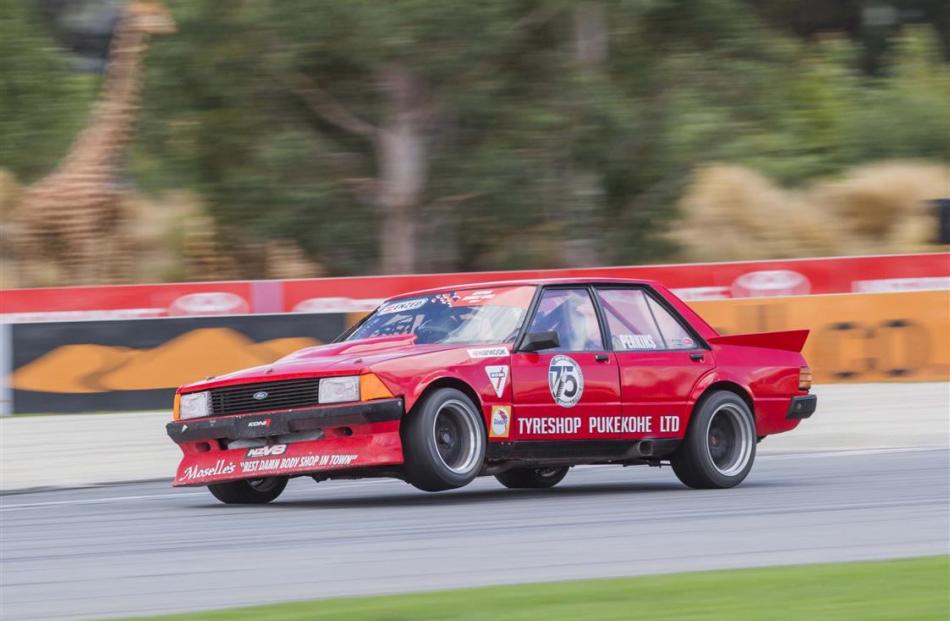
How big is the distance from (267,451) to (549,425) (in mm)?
1699

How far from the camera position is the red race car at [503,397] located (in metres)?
8.91

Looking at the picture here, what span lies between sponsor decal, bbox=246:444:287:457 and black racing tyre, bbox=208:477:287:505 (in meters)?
0.44

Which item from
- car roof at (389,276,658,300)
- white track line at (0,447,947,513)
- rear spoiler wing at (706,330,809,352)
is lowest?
white track line at (0,447,947,513)

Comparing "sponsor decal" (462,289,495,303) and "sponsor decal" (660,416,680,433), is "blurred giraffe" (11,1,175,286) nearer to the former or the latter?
"sponsor decal" (462,289,495,303)

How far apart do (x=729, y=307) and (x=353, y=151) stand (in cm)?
1186

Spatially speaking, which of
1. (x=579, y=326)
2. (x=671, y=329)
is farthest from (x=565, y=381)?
(x=671, y=329)

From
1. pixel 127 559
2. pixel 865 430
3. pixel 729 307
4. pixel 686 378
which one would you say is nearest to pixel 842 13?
pixel 729 307

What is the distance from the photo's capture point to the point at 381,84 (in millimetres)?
28281

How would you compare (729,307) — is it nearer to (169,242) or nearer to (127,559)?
(127,559)

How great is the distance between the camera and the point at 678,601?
222 inches

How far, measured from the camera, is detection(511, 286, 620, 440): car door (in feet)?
31.2

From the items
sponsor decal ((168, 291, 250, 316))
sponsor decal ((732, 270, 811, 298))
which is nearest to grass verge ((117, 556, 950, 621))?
sponsor decal ((168, 291, 250, 316))

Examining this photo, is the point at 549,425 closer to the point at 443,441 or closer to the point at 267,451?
the point at 443,441

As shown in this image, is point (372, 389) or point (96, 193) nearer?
point (372, 389)
